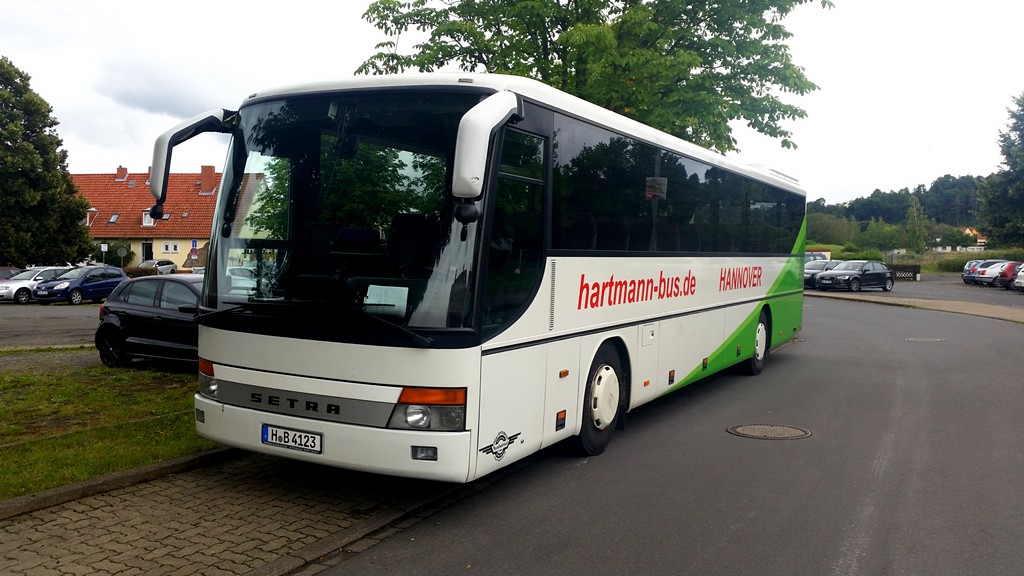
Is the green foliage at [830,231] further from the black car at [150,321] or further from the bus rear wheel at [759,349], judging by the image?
the black car at [150,321]

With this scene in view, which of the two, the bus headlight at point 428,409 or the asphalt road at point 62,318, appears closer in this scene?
the bus headlight at point 428,409

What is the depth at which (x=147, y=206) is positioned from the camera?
231ft

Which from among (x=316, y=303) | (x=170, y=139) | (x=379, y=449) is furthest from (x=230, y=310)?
(x=379, y=449)

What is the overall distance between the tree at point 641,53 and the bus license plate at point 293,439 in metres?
9.07

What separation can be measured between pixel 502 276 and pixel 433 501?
5.72 feet

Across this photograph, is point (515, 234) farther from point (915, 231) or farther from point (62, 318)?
point (915, 231)

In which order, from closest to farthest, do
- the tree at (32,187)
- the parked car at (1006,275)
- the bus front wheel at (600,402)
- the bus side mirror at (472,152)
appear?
the bus side mirror at (472,152) → the bus front wheel at (600,402) → the tree at (32,187) → the parked car at (1006,275)

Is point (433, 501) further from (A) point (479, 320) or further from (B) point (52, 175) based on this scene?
(B) point (52, 175)

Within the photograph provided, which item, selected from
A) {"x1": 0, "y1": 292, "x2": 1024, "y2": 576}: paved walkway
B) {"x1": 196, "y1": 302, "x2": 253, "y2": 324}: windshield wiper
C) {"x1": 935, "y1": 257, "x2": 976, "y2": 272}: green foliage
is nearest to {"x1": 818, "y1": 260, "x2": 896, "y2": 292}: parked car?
{"x1": 935, "y1": 257, "x2": 976, "y2": 272}: green foliage

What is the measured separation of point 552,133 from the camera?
22.7ft

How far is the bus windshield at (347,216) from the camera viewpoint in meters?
5.75

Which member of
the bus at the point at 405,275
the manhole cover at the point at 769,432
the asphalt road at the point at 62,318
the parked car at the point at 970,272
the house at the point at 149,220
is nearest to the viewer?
the bus at the point at 405,275

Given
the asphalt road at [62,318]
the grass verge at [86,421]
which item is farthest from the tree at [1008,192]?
the grass verge at [86,421]

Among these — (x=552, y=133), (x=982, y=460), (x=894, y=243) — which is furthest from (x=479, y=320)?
(x=894, y=243)
